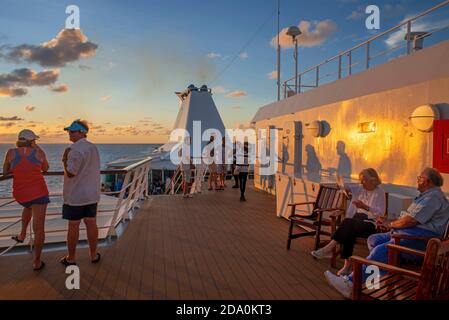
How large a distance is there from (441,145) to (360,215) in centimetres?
124

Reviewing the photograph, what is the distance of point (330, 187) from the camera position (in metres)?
4.30

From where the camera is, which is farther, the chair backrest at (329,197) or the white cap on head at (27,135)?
the chair backrest at (329,197)

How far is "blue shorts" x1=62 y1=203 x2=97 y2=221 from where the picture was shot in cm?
318

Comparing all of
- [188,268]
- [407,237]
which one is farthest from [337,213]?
[188,268]

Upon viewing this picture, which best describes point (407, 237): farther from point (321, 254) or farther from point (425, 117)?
point (425, 117)

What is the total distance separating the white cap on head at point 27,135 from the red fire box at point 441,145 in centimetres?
407

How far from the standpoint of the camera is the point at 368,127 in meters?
5.14

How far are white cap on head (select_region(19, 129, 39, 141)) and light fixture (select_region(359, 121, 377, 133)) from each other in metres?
4.25

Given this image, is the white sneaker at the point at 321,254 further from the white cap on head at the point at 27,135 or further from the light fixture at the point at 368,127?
the white cap on head at the point at 27,135

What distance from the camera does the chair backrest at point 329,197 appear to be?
4.08 m

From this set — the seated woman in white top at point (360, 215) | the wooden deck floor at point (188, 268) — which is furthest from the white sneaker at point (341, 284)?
the seated woman in white top at point (360, 215)

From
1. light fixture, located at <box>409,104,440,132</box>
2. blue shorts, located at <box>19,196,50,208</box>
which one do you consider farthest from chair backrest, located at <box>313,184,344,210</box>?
blue shorts, located at <box>19,196,50,208</box>
